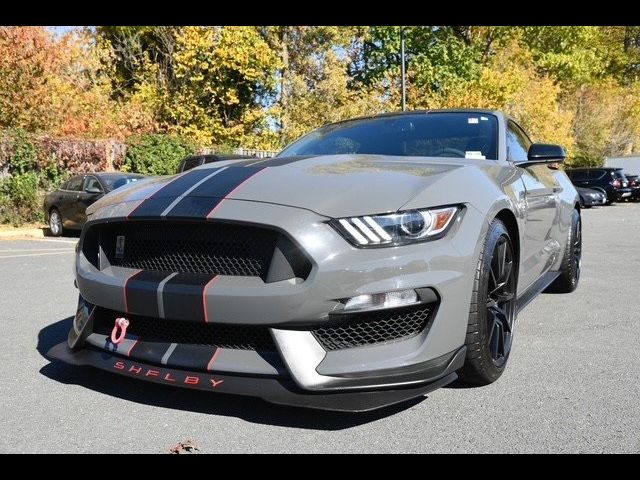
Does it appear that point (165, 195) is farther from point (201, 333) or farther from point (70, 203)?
point (70, 203)

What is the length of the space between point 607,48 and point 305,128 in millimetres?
27732

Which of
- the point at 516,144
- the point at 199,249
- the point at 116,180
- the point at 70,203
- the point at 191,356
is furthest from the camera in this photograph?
the point at 70,203

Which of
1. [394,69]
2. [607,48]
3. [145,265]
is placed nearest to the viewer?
[145,265]

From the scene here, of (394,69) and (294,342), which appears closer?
(294,342)

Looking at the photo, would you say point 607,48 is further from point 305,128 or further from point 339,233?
point 339,233

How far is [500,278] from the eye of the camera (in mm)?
3064

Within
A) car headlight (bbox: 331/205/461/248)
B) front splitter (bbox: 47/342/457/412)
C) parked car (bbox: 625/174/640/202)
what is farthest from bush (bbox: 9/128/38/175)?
parked car (bbox: 625/174/640/202)

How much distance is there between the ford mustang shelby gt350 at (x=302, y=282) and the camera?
234 cm

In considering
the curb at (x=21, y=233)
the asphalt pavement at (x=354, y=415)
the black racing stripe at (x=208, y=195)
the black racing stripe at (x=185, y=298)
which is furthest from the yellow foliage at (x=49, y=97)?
the black racing stripe at (x=185, y=298)

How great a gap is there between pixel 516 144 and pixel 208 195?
248 centimetres

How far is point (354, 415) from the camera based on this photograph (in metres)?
2.60

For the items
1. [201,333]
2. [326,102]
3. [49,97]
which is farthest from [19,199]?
[201,333]

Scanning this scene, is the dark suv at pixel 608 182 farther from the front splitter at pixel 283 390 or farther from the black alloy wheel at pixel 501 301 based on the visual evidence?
the front splitter at pixel 283 390
